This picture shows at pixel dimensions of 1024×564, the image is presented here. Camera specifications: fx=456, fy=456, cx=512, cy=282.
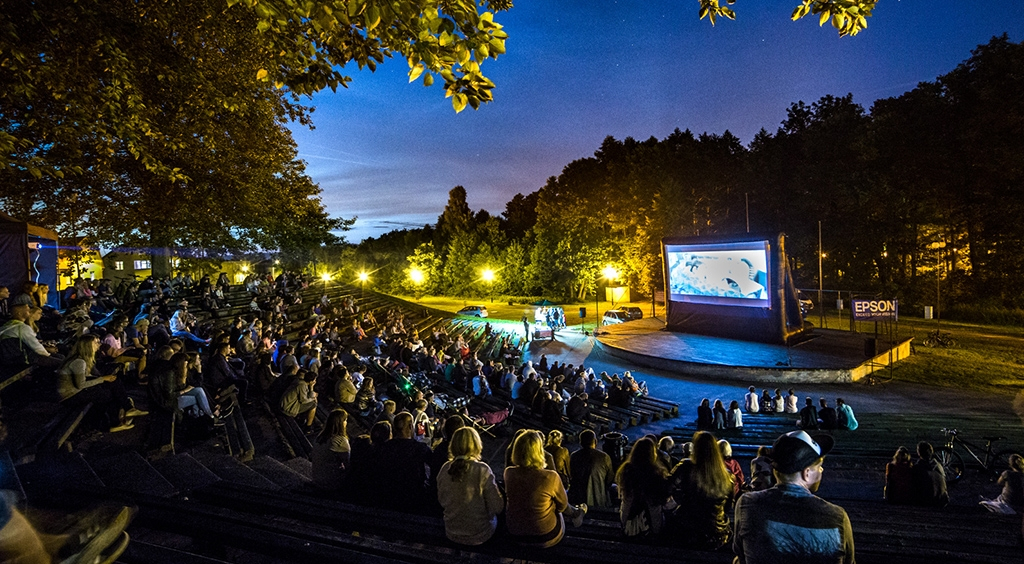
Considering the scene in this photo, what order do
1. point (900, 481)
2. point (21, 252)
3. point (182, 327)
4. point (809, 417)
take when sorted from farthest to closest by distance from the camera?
point (182, 327), point (809, 417), point (21, 252), point (900, 481)

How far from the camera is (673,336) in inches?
856

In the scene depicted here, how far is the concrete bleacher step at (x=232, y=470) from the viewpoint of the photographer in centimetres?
464

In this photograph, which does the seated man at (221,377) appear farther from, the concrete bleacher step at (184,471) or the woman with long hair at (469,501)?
the woman with long hair at (469,501)

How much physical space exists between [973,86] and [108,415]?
38897 mm

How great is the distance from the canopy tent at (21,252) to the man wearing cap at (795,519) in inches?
567

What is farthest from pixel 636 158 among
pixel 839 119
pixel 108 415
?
pixel 108 415

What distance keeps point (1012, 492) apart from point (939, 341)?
18586 millimetres

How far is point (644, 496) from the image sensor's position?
333 centimetres

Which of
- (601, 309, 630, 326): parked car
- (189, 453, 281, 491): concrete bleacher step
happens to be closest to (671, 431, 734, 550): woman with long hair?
(189, 453, 281, 491): concrete bleacher step

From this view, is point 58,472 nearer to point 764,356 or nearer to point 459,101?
point 459,101

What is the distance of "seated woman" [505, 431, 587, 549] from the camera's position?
2.98m

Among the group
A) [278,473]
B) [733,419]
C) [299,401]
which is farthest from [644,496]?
[733,419]

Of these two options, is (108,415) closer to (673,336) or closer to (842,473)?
(842,473)

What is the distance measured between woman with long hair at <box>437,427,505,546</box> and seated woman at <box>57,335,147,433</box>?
5299 millimetres
